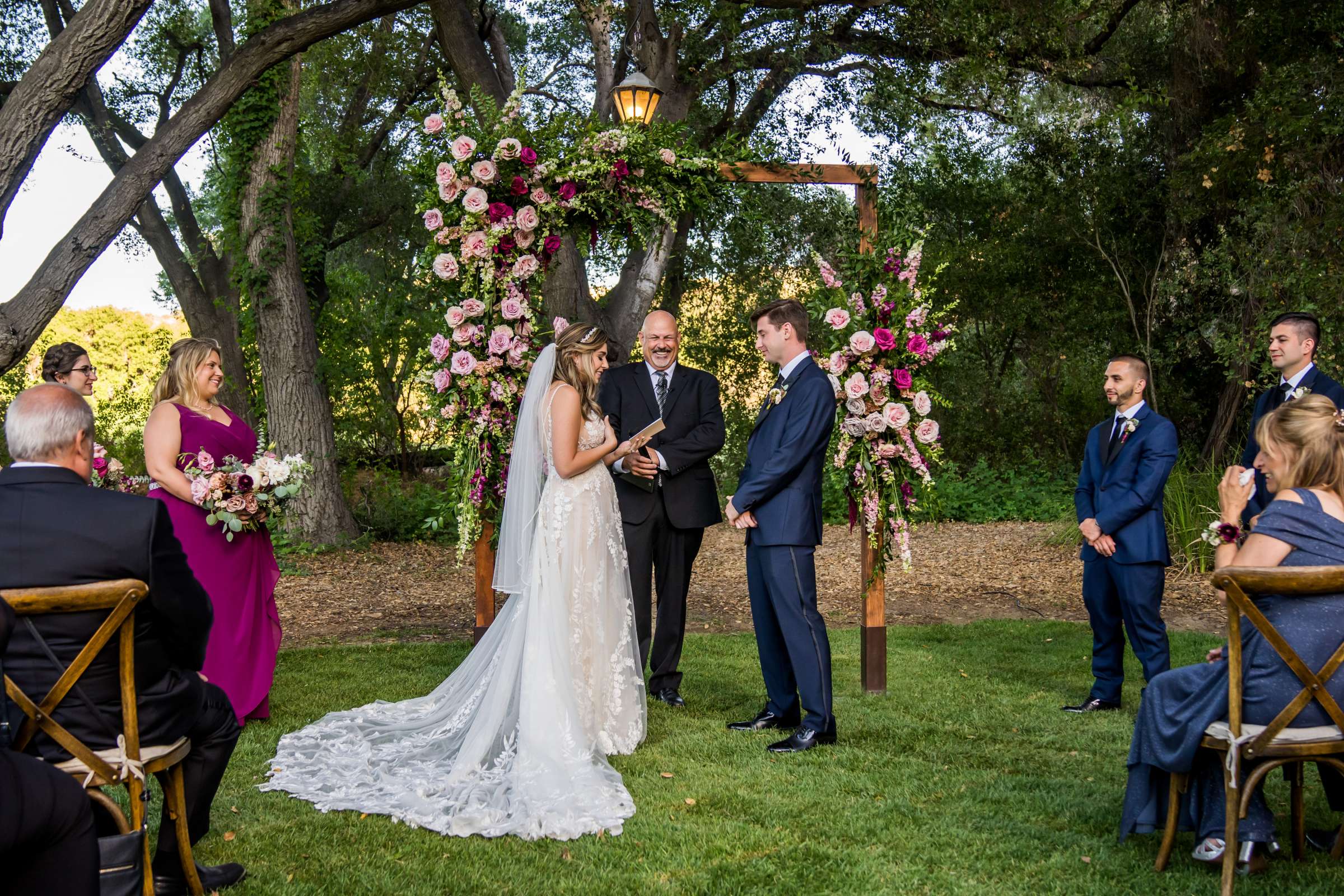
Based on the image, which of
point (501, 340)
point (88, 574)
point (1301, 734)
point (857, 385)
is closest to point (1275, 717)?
point (1301, 734)

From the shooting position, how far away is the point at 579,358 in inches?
210

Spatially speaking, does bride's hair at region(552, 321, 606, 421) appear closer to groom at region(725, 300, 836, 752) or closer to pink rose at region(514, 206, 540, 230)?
groom at region(725, 300, 836, 752)

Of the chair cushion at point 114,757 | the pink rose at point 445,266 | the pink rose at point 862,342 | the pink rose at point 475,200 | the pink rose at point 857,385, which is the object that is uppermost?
the pink rose at point 475,200

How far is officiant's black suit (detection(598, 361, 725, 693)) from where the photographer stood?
6312mm

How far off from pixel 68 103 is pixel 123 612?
629 cm

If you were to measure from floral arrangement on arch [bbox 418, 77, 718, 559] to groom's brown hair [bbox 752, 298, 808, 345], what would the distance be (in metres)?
1.34

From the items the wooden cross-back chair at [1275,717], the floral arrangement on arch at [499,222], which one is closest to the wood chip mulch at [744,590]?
the floral arrangement on arch at [499,222]

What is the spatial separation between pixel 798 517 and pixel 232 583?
3.09 meters

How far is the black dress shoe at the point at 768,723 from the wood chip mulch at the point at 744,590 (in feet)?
10.5

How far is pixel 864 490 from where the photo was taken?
6297 mm

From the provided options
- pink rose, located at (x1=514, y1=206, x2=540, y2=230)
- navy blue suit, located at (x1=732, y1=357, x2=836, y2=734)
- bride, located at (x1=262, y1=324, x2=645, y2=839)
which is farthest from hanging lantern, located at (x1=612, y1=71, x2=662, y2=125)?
navy blue suit, located at (x1=732, y1=357, x2=836, y2=734)

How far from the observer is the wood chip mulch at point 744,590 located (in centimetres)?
909

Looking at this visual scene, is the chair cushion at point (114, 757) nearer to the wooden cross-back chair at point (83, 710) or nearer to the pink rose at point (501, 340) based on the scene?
the wooden cross-back chair at point (83, 710)

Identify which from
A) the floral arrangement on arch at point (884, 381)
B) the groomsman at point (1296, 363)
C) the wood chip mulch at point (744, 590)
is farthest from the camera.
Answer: the wood chip mulch at point (744, 590)
